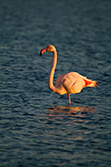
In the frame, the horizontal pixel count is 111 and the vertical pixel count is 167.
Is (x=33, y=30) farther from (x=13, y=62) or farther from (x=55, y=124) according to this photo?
(x=55, y=124)

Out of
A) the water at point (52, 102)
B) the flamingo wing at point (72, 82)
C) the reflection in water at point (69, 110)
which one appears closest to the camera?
the water at point (52, 102)

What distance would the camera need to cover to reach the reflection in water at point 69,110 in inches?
399

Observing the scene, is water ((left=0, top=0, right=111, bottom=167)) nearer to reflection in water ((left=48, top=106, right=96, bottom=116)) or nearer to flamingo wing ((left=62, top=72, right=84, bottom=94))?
reflection in water ((left=48, top=106, right=96, bottom=116))

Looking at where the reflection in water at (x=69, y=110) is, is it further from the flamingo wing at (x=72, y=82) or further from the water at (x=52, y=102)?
the flamingo wing at (x=72, y=82)

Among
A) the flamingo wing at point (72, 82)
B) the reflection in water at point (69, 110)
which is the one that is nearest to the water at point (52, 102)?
the reflection in water at point (69, 110)

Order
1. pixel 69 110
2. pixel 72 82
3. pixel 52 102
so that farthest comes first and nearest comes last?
pixel 52 102
pixel 72 82
pixel 69 110

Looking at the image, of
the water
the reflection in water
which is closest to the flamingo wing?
the water

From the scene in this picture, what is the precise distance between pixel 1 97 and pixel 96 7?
26.7m

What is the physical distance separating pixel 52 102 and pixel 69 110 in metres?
0.88

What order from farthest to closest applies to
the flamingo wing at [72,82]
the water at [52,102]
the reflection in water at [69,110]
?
the flamingo wing at [72,82], the reflection in water at [69,110], the water at [52,102]

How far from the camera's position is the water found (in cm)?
747

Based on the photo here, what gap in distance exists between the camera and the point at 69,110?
10375mm

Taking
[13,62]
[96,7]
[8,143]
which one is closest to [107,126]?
[8,143]

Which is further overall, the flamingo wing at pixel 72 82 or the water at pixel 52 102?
the flamingo wing at pixel 72 82
